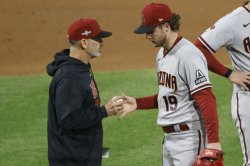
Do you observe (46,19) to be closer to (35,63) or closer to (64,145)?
(35,63)

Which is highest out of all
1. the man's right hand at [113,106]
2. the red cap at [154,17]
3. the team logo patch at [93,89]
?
the red cap at [154,17]

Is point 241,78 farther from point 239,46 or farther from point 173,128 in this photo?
point 173,128

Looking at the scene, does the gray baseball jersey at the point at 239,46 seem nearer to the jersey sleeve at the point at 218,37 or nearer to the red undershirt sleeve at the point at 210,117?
the jersey sleeve at the point at 218,37

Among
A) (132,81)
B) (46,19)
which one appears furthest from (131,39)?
(132,81)

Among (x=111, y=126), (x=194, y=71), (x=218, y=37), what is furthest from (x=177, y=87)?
(x=111, y=126)

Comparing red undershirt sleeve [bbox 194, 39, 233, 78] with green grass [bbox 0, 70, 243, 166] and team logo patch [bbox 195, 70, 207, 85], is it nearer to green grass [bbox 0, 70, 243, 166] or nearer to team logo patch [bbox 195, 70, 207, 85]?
team logo patch [bbox 195, 70, 207, 85]

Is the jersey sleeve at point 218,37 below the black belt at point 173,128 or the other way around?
the other way around

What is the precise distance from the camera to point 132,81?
1082 centimetres

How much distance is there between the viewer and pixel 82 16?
50.1ft

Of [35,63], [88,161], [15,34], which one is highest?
[15,34]

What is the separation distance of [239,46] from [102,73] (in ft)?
21.1

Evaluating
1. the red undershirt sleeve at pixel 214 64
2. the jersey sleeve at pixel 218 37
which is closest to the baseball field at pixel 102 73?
the red undershirt sleeve at pixel 214 64

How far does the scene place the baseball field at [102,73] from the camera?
7953 mm

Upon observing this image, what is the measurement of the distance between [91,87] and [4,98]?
18.0ft
